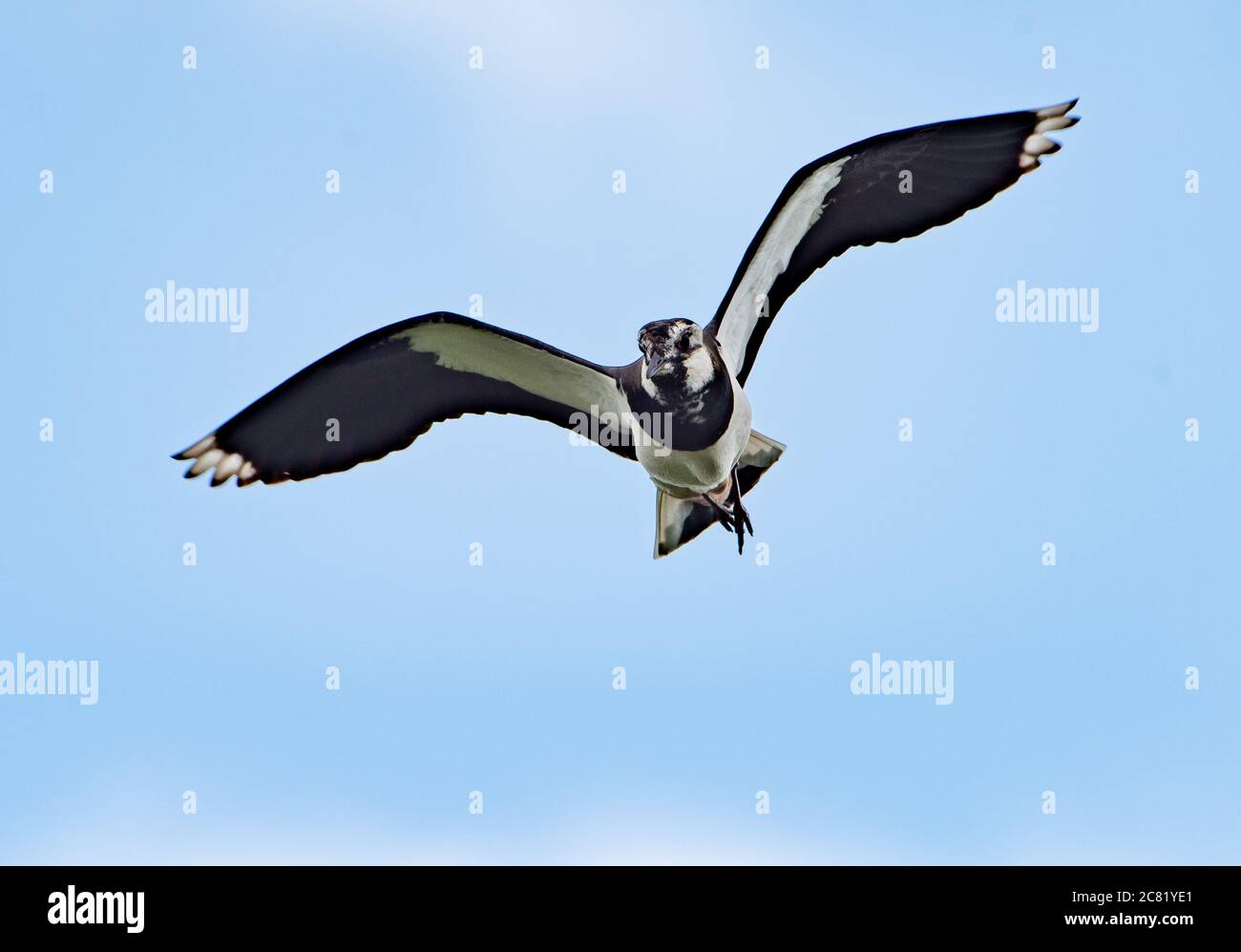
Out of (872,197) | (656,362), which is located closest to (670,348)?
(656,362)

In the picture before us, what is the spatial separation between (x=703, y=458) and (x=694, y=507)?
126cm

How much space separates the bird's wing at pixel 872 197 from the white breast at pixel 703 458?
51cm

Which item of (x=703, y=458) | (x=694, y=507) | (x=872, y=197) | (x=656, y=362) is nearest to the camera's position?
(x=656, y=362)

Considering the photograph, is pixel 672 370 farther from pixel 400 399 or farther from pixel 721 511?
pixel 400 399

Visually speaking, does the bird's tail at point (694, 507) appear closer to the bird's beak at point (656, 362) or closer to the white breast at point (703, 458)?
the white breast at point (703, 458)

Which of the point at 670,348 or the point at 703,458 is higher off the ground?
the point at 670,348

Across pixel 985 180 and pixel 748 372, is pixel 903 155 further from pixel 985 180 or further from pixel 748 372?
pixel 748 372

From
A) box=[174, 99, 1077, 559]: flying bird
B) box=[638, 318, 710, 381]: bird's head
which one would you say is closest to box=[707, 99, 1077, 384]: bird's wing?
box=[174, 99, 1077, 559]: flying bird

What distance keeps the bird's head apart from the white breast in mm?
474

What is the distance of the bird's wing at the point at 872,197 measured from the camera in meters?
9.37

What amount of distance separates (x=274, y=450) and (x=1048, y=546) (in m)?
6.38

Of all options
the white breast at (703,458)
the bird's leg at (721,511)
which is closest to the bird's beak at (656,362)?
the white breast at (703,458)

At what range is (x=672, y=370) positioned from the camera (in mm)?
9266
